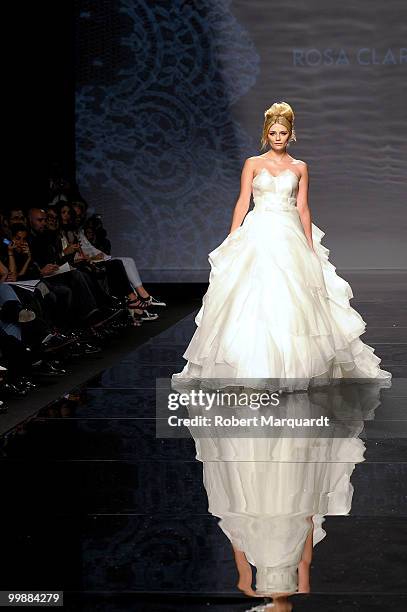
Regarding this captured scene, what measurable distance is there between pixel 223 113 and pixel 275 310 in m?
9.79

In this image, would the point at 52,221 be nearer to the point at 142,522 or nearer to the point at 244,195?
the point at 244,195

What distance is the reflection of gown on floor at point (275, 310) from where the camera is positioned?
458cm

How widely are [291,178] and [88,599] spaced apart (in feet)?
10.2

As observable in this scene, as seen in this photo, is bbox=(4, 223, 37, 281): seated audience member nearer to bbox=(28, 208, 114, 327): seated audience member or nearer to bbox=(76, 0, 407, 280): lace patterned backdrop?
bbox=(28, 208, 114, 327): seated audience member

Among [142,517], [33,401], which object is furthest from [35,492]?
[33,401]

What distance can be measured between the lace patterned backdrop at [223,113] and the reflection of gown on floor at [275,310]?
8.79m

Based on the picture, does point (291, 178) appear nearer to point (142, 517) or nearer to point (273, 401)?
point (273, 401)

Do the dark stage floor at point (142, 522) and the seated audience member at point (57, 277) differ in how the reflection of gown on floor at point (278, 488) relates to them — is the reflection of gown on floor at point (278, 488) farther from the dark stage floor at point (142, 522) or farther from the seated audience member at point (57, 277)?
the seated audience member at point (57, 277)

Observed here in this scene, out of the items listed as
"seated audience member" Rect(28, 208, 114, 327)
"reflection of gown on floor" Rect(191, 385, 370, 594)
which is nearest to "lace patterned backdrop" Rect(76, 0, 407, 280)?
"seated audience member" Rect(28, 208, 114, 327)

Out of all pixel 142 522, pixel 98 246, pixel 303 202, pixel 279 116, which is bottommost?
pixel 142 522

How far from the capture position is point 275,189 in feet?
16.2

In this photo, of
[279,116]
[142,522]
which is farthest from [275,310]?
[142,522]

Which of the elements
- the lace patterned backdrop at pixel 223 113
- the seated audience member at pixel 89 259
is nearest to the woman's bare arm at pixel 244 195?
the seated audience member at pixel 89 259

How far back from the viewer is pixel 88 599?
2.16 m
